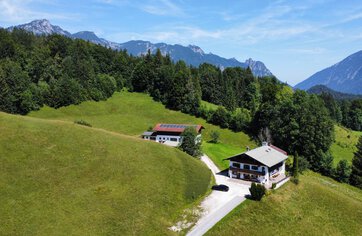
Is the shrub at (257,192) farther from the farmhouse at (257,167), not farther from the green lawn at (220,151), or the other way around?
the green lawn at (220,151)

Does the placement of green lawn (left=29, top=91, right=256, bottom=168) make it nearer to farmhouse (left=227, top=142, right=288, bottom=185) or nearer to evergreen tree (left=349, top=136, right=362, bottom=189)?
farmhouse (left=227, top=142, right=288, bottom=185)

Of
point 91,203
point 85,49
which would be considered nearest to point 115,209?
point 91,203

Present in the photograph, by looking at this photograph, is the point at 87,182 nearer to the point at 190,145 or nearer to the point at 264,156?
the point at 190,145

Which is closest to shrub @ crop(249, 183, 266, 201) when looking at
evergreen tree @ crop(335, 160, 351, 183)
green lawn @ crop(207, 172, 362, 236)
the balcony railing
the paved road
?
green lawn @ crop(207, 172, 362, 236)

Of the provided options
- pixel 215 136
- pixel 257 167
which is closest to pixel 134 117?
pixel 215 136

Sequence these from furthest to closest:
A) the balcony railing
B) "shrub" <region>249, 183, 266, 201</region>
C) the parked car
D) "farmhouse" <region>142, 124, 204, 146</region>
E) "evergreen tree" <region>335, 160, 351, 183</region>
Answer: "farmhouse" <region>142, 124, 204, 146</region>
"evergreen tree" <region>335, 160, 351, 183</region>
the balcony railing
the parked car
"shrub" <region>249, 183, 266, 201</region>

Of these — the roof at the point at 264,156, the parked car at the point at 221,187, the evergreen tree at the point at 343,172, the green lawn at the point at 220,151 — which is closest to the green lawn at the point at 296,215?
the roof at the point at 264,156
